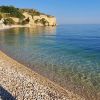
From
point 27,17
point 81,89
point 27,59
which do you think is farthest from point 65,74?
point 27,17

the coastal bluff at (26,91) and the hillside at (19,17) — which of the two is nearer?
the coastal bluff at (26,91)

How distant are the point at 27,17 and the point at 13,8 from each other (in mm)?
11707

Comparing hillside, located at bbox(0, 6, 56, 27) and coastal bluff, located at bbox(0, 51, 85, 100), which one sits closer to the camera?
coastal bluff, located at bbox(0, 51, 85, 100)

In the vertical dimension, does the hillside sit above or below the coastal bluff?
below

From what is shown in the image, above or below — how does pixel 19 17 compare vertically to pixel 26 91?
below

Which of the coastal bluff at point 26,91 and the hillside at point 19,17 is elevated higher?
the coastal bluff at point 26,91

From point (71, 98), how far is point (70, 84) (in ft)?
12.6

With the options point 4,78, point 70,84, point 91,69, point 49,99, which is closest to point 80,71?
point 91,69

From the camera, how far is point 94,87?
17.6 m

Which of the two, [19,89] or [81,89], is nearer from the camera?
[19,89]

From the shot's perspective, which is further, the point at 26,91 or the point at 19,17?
the point at 19,17

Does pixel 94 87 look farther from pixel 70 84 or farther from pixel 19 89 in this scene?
pixel 19 89

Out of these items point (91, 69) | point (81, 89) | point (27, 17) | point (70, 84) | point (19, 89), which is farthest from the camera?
point (27, 17)

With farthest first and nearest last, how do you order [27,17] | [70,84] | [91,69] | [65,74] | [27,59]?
[27,17]
[27,59]
[91,69]
[65,74]
[70,84]
